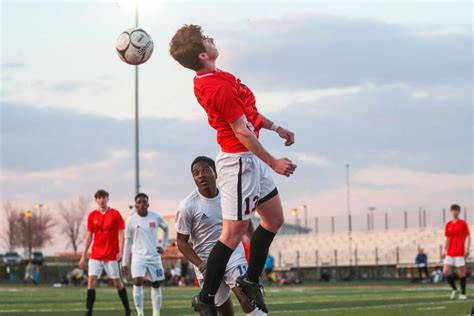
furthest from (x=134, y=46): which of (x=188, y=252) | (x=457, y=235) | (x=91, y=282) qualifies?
(x=457, y=235)

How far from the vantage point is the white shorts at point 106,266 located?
57.2 feet

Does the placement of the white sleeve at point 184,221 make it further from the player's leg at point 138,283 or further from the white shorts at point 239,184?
the player's leg at point 138,283

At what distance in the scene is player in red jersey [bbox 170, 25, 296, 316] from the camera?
757 cm

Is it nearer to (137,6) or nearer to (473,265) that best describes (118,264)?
(137,6)

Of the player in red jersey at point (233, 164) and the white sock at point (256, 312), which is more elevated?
the player in red jersey at point (233, 164)

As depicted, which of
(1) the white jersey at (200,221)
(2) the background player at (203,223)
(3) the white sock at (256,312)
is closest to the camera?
(3) the white sock at (256,312)

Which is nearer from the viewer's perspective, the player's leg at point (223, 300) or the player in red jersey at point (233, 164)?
the player in red jersey at point (233, 164)

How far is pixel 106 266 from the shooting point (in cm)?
1764

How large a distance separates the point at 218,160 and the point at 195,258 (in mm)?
1607

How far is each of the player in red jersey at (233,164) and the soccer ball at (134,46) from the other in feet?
9.08

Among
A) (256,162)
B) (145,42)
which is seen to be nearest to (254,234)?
(256,162)

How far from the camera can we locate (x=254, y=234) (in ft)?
26.2

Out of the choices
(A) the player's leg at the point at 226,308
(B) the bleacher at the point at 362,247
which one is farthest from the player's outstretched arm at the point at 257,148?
(B) the bleacher at the point at 362,247

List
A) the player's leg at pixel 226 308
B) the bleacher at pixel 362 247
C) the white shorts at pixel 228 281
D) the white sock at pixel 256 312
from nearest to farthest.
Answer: the white sock at pixel 256 312
the white shorts at pixel 228 281
the player's leg at pixel 226 308
the bleacher at pixel 362 247
